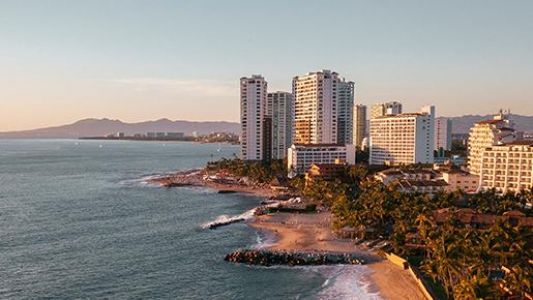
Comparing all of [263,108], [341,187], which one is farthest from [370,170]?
[263,108]

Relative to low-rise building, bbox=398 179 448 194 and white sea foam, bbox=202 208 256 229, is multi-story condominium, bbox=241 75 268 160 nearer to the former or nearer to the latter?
low-rise building, bbox=398 179 448 194

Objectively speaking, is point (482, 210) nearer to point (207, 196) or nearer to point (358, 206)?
point (358, 206)

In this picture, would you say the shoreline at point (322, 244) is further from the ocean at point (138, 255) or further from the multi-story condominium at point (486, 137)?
the multi-story condominium at point (486, 137)

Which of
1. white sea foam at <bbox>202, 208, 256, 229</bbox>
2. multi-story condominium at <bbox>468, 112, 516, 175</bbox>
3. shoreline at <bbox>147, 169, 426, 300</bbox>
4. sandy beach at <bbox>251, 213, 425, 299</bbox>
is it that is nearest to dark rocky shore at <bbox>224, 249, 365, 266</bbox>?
shoreline at <bbox>147, 169, 426, 300</bbox>


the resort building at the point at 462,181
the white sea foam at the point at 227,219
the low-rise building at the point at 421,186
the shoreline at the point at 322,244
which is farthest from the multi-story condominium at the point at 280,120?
the shoreline at the point at 322,244

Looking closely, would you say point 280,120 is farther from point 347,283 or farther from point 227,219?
point 347,283

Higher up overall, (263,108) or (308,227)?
(263,108)

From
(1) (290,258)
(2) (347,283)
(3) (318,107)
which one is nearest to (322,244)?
(1) (290,258)
